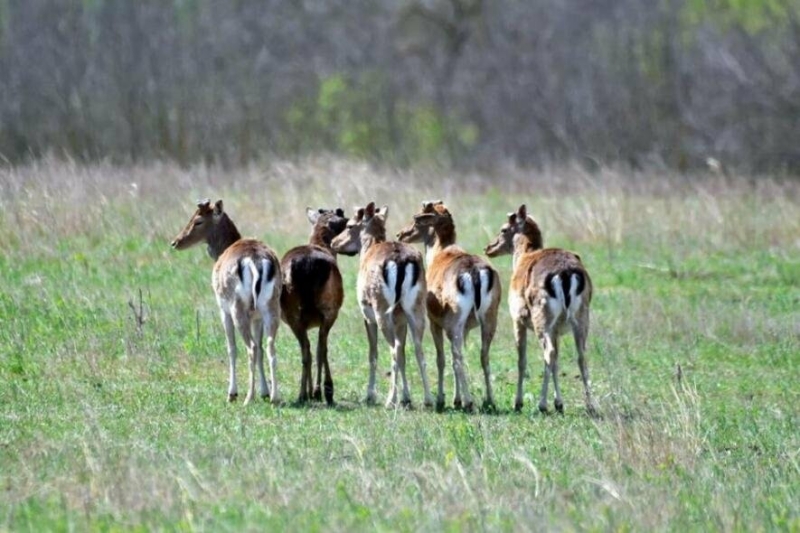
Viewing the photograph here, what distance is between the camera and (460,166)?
34531 mm

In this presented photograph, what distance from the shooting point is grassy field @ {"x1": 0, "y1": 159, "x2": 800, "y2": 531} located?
861 cm

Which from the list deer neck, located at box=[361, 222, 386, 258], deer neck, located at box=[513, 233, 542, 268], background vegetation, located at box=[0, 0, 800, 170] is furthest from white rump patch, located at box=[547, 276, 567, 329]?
background vegetation, located at box=[0, 0, 800, 170]

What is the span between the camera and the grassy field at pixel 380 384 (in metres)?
8.61

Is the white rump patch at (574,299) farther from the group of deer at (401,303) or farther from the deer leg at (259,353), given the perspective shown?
the deer leg at (259,353)

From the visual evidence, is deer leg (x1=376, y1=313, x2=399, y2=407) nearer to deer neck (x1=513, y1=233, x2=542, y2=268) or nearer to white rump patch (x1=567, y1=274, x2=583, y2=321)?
white rump patch (x1=567, y1=274, x2=583, y2=321)

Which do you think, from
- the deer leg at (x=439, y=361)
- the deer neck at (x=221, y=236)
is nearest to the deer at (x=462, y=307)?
the deer leg at (x=439, y=361)

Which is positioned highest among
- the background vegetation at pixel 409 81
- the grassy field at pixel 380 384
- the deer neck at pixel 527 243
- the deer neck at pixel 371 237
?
the background vegetation at pixel 409 81

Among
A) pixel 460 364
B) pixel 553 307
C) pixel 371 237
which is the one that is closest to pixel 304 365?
pixel 460 364

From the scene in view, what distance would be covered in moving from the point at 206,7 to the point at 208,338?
25805 mm

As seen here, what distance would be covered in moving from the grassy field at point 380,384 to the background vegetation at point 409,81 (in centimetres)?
512

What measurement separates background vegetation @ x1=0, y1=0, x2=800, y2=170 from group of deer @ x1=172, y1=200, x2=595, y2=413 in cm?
1633

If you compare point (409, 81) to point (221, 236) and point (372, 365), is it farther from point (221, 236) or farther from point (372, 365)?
point (372, 365)

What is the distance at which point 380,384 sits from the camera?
14305mm

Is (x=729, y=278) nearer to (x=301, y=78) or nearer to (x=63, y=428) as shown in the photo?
(x=63, y=428)
